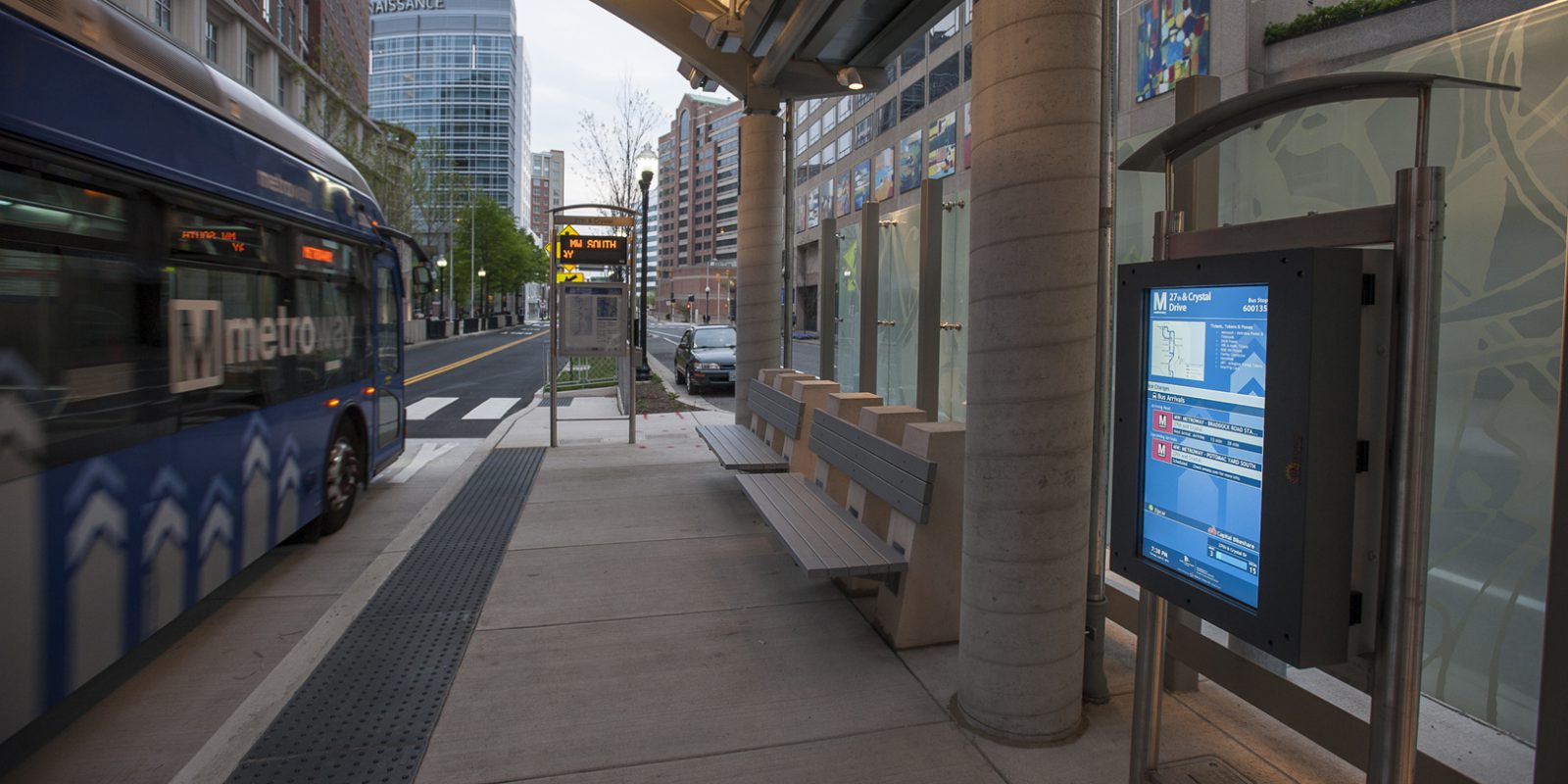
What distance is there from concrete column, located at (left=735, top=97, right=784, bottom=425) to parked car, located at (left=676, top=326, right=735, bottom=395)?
834 cm

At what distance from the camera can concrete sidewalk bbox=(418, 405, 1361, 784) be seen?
3475 millimetres

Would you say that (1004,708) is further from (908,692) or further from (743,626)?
(743,626)

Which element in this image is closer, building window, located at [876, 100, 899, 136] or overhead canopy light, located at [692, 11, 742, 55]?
overhead canopy light, located at [692, 11, 742, 55]

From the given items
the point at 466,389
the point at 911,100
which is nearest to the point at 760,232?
the point at 466,389

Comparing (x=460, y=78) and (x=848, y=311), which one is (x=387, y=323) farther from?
(x=460, y=78)

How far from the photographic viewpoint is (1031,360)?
11.5 ft

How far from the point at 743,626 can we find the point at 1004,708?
69.5 inches

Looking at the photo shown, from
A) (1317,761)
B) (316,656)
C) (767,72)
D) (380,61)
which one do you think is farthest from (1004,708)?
(380,61)

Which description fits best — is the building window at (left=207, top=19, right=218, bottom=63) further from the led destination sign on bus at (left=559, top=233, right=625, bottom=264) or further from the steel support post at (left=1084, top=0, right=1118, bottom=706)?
the steel support post at (left=1084, top=0, right=1118, bottom=706)

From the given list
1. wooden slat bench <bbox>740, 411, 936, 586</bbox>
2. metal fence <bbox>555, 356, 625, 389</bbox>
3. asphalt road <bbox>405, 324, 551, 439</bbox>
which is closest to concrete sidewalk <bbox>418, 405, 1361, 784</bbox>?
wooden slat bench <bbox>740, 411, 936, 586</bbox>

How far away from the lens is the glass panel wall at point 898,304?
8164mm

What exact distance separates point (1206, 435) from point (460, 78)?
144 meters

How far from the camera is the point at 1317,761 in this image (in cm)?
345

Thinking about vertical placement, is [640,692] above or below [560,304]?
below
